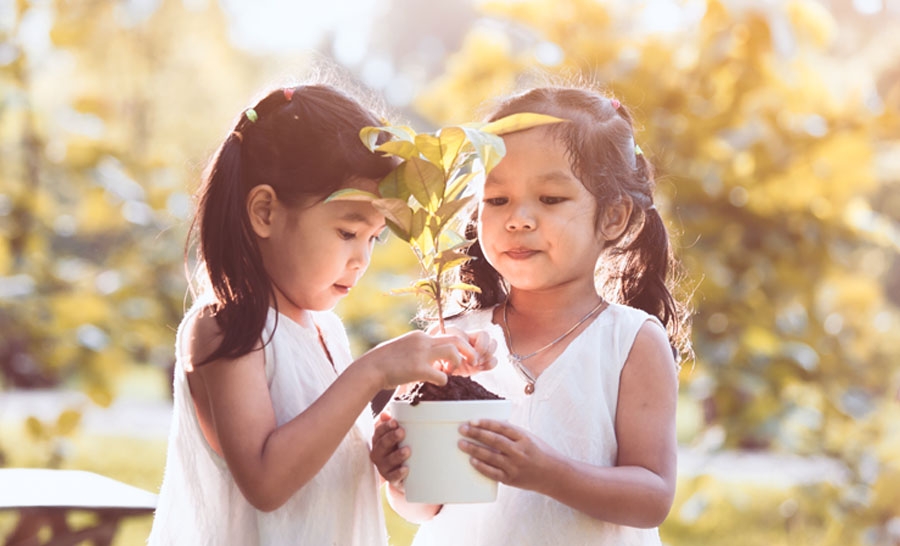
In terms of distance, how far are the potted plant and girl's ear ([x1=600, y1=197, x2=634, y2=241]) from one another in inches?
11.1

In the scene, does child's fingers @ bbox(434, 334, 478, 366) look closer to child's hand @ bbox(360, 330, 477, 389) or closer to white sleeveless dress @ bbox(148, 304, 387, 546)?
child's hand @ bbox(360, 330, 477, 389)

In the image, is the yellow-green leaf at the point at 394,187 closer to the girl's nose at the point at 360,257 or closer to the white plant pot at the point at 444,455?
the girl's nose at the point at 360,257

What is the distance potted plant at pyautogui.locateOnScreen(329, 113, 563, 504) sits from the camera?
1.54m

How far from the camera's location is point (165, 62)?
7395 millimetres

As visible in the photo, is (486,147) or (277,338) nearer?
(486,147)

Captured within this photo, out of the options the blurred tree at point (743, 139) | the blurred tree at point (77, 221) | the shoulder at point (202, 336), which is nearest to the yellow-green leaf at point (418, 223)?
the shoulder at point (202, 336)

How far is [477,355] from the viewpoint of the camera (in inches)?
66.4

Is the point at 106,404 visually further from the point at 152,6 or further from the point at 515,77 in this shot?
the point at 152,6

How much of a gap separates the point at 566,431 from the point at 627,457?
0.11 meters

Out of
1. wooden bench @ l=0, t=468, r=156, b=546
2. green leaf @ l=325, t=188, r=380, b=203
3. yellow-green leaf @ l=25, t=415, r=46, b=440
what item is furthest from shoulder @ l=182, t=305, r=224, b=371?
yellow-green leaf @ l=25, t=415, r=46, b=440

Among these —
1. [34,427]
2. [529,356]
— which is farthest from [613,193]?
[34,427]

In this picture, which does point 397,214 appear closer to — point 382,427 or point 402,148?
point 402,148

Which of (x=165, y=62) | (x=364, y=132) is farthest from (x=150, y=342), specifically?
(x=165, y=62)

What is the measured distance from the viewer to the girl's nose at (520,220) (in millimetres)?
1763
